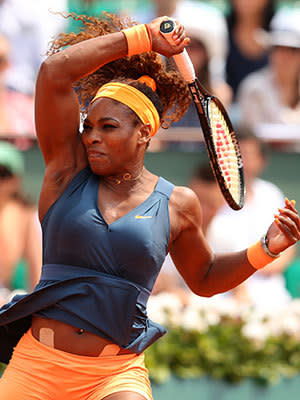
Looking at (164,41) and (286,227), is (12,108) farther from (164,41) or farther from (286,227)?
(286,227)

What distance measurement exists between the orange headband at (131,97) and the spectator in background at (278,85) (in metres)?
3.84

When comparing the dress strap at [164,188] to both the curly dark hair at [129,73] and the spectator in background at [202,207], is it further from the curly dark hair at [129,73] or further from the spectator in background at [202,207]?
the spectator in background at [202,207]

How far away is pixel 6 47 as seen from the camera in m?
6.79

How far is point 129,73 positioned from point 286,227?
924 mm

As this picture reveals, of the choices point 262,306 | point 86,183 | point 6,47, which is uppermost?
point 86,183

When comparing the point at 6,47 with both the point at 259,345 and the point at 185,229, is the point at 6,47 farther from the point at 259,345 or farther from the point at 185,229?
the point at 185,229

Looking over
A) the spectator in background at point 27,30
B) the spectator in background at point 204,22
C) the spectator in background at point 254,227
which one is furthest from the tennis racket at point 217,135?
the spectator in background at point 27,30

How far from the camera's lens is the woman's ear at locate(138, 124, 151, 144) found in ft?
10.5

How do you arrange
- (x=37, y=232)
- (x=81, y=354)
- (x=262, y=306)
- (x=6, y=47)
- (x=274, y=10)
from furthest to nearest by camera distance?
(x=274, y=10) < (x=6, y=47) < (x=37, y=232) < (x=262, y=306) < (x=81, y=354)

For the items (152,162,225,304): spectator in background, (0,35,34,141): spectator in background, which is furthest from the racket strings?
(0,35,34,141): spectator in background

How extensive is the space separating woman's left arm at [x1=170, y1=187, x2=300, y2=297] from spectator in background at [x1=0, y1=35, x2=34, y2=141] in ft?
11.7

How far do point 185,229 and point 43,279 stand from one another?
630mm

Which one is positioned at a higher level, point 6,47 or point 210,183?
point 6,47

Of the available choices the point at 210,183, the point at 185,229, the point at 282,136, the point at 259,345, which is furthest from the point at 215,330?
the point at 282,136
